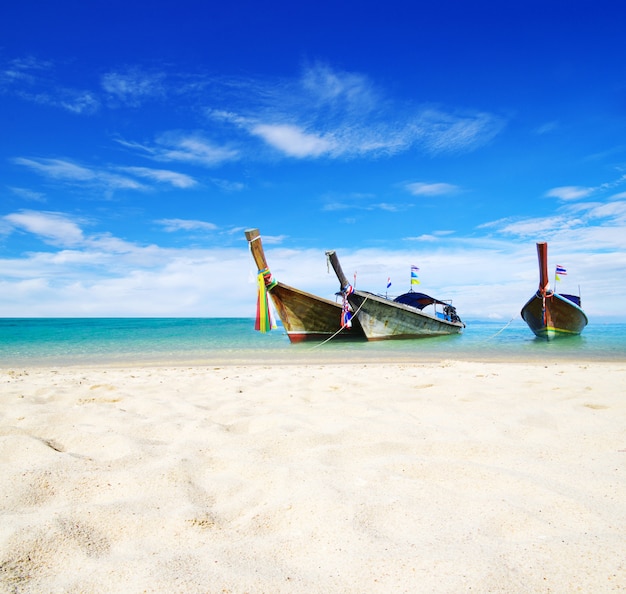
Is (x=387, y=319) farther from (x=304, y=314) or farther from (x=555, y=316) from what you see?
(x=555, y=316)

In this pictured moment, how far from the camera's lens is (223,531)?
1742 mm

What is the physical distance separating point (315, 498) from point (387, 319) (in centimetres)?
1582

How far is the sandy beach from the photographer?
4.71 feet

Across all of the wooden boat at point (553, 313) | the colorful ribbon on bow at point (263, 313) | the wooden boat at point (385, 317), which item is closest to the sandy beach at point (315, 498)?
the colorful ribbon on bow at point (263, 313)

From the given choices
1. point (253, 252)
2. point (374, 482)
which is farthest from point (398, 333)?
point (374, 482)

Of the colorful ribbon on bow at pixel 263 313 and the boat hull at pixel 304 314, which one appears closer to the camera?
the colorful ribbon on bow at pixel 263 313

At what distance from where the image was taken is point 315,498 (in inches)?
78.2

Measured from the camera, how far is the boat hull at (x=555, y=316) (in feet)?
58.4

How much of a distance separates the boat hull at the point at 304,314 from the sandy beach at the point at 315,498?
12644 mm

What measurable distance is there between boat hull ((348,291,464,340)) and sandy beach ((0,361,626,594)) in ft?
42.8

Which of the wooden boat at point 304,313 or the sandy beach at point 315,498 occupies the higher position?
the wooden boat at point 304,313

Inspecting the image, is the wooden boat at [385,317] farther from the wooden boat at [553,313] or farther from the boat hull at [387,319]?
the wooden boat at [553,313]

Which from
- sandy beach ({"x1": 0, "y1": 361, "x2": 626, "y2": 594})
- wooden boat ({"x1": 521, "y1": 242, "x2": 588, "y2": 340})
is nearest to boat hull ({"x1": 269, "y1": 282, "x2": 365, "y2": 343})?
wooden boat ({"x1": 521, "y1": 242, "x2": 588, "y2": 340})

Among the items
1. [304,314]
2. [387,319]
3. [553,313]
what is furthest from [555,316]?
[304,314]
